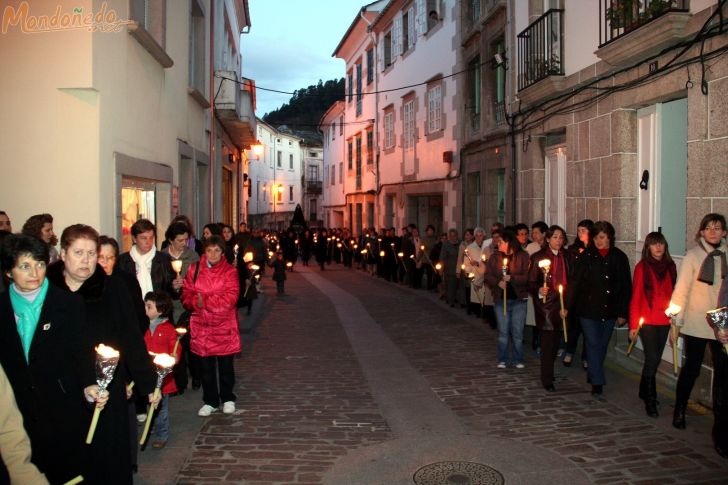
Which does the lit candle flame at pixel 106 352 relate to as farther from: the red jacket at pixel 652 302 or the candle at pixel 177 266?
the red jacket at pixel 652 302

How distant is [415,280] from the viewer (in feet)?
62.9

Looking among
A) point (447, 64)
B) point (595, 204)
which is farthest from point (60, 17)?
point (447, 64)

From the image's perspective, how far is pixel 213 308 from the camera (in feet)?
21.1

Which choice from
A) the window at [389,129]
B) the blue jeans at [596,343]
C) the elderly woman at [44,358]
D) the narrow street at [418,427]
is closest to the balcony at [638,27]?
the blue jeans at [596,343]

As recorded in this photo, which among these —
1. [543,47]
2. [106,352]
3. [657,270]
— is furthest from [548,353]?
[543,47]

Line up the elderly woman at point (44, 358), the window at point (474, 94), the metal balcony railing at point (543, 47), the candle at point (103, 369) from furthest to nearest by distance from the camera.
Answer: the window at point (474, 94)
the metal balcony railing at point (543, 47)
the candle at point (103, 369)
the elderly woman at point (44, 358)

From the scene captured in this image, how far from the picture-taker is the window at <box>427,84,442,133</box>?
21533 mm

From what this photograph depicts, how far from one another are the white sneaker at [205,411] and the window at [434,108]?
53.0ft

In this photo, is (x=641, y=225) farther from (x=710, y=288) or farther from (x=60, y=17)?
(x=60, y=17)

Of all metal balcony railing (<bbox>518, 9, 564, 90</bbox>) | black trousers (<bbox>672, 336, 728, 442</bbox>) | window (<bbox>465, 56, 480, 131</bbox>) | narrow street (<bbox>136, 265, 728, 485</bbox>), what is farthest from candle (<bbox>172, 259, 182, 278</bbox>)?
window (<bbox>465, 56, 480, 131</bbox>)

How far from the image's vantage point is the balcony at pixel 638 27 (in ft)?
25.0

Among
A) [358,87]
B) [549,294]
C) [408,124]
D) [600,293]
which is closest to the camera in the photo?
[600,293]

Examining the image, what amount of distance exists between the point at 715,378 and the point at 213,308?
4414mm

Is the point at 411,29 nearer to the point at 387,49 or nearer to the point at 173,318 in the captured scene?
the point at 387,49
